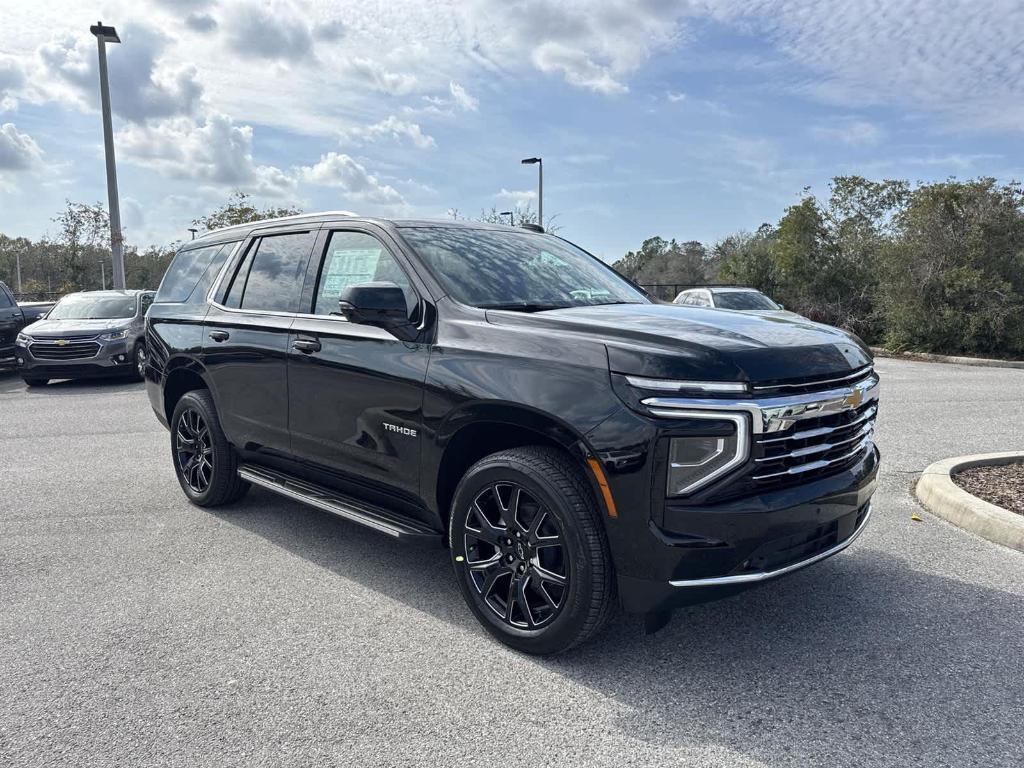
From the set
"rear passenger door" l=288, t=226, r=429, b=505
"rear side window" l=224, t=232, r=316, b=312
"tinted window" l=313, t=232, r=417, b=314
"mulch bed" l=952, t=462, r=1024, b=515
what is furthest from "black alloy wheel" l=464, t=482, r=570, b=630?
"mulch bed" l=952, t=462, r=1024, b=515

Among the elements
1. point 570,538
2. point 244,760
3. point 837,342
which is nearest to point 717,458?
point 570,538

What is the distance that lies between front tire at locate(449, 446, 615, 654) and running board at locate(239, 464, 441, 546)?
11.9 inches

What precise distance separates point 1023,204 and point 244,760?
19715 millimetres

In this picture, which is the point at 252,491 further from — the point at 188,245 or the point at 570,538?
the point at 570,538

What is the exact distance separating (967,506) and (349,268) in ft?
13.7

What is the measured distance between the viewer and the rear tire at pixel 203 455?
207 inches

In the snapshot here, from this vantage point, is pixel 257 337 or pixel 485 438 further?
pixel 257 337

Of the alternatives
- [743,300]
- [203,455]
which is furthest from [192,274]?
[743,300]

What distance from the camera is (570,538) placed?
303 cm

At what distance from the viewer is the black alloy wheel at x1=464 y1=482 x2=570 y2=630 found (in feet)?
10.5

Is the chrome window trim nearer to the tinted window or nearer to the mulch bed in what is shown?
the tinted window

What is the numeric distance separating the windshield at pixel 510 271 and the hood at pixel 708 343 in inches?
11.5

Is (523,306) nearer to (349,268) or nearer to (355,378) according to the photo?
(355,378)

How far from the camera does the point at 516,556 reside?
331cm
